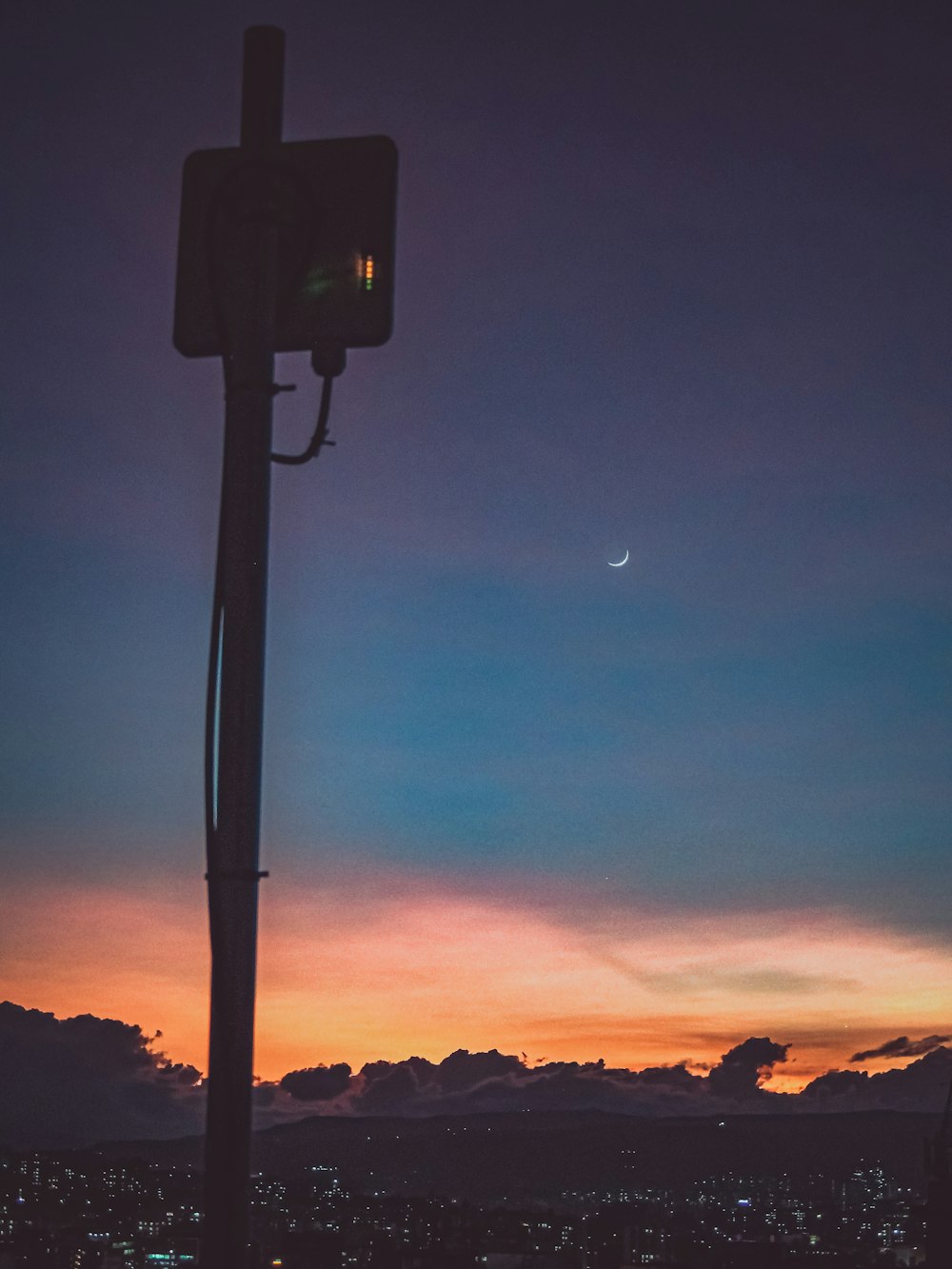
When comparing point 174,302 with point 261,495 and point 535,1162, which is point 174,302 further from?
point 535,1162

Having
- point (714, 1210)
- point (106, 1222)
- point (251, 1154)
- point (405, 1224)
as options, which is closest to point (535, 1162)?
point (714, 1210)

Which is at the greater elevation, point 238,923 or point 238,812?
point 238,812

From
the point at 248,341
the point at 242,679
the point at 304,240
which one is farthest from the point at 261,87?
the point at 242,679

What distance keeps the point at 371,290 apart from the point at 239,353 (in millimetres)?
296

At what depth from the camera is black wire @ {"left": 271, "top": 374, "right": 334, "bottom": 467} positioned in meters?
2.72

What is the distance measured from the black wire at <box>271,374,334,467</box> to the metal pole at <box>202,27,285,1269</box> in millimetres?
148

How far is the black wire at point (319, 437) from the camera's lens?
2725 millimetres

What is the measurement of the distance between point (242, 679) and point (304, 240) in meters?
0.88

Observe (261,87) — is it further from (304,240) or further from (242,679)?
(242,679)

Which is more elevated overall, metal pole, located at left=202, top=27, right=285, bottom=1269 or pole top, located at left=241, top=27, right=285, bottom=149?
pole top, located at left=241, top=27, right=285, bottom=149

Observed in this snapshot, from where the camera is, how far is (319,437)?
2746 mm

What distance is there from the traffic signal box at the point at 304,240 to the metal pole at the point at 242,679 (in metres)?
0.02

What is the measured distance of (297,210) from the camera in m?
2.72

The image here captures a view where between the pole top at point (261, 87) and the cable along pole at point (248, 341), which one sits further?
Answer: the pole top at point (261, 87)
